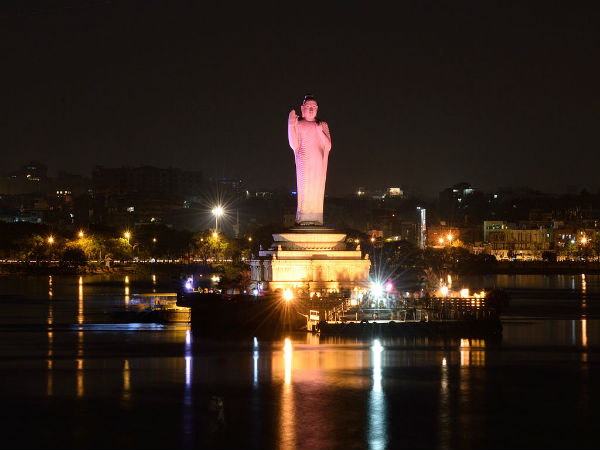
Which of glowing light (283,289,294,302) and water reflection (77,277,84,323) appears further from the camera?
water reflection (77,277,84,323)

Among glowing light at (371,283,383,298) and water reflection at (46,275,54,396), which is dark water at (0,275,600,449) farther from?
glowing light at (371,283,383,298)

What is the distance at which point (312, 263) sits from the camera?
4638 cm

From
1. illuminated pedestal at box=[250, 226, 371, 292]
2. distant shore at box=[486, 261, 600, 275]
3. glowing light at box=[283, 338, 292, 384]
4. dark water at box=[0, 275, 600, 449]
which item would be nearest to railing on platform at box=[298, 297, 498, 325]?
dark water at box=[0, 275, 600, 449]

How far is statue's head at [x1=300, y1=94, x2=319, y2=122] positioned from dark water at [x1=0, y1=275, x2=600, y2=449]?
11134 millimetres

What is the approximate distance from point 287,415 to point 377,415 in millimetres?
2058

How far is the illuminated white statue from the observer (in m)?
→ 48.3

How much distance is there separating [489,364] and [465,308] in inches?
337

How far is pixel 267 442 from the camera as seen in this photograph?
22062 millimetres

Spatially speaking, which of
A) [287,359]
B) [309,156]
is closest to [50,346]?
[287,359]

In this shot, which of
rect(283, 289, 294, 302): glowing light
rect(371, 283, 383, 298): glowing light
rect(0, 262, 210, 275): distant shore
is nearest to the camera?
rect(283, 289, 294, 302): glowing light

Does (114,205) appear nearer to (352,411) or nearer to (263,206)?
(263,206)

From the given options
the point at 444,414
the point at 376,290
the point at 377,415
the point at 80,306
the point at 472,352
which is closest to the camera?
the point at 377,415

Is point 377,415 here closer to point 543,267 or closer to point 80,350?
point 80,350

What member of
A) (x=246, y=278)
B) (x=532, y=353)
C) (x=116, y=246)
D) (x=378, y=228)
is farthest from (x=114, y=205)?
(x=532, y=353)
